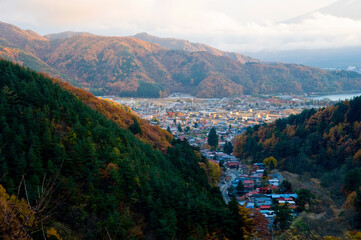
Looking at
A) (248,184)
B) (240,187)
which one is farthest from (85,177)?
(248,184)

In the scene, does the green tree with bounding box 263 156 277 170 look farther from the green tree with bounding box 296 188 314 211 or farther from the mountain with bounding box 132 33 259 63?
the mountain with bounding box 132 33 259 63

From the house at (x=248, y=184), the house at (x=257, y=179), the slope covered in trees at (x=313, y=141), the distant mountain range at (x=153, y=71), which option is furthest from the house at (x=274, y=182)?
the distant mountain range at (x=153, y=71)

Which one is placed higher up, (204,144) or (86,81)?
(86,81)

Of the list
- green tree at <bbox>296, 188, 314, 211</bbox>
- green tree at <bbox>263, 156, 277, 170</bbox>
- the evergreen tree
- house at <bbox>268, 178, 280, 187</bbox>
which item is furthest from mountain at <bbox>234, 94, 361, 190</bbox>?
the evergreen tree

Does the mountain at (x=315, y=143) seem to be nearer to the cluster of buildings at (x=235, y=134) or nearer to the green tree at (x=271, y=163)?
the green tree at (x=271, y=163)

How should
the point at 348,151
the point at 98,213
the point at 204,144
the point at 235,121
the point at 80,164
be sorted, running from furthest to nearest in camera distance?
the point at 235,121
the point at 204,144
the point at 348,151
the point at 80,164
the point at 98,213

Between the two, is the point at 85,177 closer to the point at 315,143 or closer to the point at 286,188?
the point at 286,188

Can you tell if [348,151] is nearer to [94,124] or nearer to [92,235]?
[94,124]

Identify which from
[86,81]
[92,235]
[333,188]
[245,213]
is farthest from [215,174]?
[86,81]

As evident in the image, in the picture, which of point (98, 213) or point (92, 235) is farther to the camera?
point (98, 213)

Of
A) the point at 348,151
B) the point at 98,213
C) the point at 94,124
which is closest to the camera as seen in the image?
the point at 98,213
